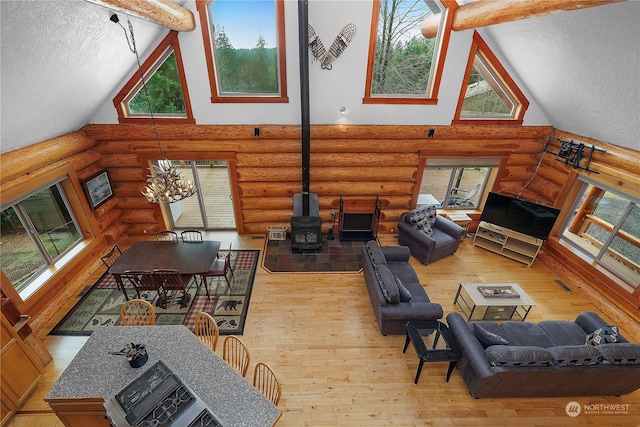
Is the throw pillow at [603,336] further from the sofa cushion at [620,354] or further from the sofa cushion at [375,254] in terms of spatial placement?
the sofa cushion at [375,254]

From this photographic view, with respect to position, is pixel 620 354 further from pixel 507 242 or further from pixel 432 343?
pixel 507 242

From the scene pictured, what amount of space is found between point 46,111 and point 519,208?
9556 millimetres

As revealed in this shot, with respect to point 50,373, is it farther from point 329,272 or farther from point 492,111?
point 492,111

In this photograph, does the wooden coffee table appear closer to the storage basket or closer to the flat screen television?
the flat screen television

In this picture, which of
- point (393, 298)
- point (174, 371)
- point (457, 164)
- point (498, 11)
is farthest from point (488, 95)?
point (174, 371)

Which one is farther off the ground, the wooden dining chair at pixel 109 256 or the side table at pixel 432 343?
the wooden dining chair at pixel 109 256

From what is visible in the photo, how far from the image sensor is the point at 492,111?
6992mm

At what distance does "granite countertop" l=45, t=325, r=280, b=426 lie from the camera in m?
2.77

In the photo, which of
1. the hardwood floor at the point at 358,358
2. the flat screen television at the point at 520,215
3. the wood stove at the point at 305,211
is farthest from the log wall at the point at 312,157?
the hardwood floor at the point at 358,358

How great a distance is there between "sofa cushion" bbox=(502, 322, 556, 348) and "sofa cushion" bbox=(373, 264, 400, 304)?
6.00ft

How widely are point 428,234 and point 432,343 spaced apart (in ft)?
10.4

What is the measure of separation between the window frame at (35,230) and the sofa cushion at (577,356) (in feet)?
27.6

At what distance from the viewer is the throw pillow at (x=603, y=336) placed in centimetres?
409

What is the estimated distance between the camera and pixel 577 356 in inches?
150
